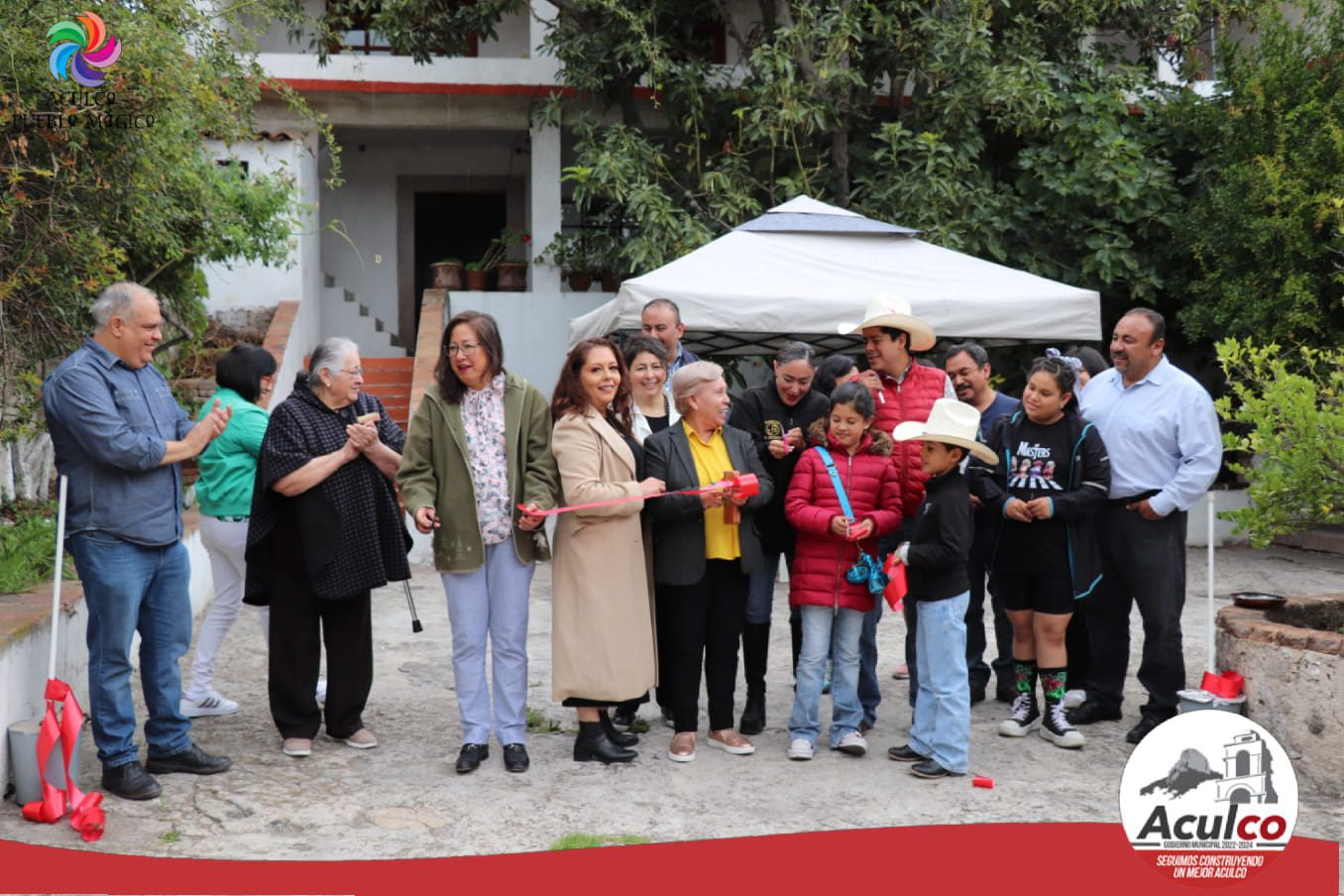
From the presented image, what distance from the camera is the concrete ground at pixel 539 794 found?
432 centimetres

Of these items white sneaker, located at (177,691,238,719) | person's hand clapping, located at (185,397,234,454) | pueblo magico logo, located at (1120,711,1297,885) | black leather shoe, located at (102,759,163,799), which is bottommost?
white sneaker, located at (177,691,238,719)

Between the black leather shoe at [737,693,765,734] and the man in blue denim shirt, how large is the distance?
2.44 meters

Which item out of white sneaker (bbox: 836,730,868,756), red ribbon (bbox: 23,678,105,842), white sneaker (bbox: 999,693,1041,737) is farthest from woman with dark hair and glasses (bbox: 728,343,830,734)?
red ribbon (bbox: 23,678,105,842)

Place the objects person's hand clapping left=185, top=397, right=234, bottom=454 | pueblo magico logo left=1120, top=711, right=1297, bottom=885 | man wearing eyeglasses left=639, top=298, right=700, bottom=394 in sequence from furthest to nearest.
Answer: man wearing eyeglasses left=639, top=298, right=700, bottom=394
person's hand clapping left=185, top=397, right=234, bottom=454
pueblo magico logo left=1120, top=711, right=1297, bottom=885

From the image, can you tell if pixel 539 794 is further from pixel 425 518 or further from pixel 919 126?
pixel 919 126

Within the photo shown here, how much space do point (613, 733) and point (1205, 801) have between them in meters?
2.39

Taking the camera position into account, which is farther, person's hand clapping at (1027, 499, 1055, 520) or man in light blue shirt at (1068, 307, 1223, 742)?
man in light blue shirt at (1068, 307, 1223, 742)

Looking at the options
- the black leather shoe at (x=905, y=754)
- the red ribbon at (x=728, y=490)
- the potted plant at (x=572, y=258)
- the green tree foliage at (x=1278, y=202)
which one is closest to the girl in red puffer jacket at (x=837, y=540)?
the black leather shoe at (x=905, y=754)

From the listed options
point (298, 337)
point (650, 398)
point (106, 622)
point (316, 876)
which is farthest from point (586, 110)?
point (316, 876)

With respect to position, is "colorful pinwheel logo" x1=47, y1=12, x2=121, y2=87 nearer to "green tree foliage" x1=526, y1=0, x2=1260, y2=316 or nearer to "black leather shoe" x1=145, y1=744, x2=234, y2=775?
"black leather shoe" x1=145, y1=744, x2=234, y2=775

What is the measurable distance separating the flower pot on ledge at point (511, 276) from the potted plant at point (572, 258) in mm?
599

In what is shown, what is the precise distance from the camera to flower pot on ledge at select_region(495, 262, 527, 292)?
1500 centimetres

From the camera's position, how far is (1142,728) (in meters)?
5.60

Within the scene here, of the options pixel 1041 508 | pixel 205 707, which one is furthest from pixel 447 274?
pixel 1041 508
